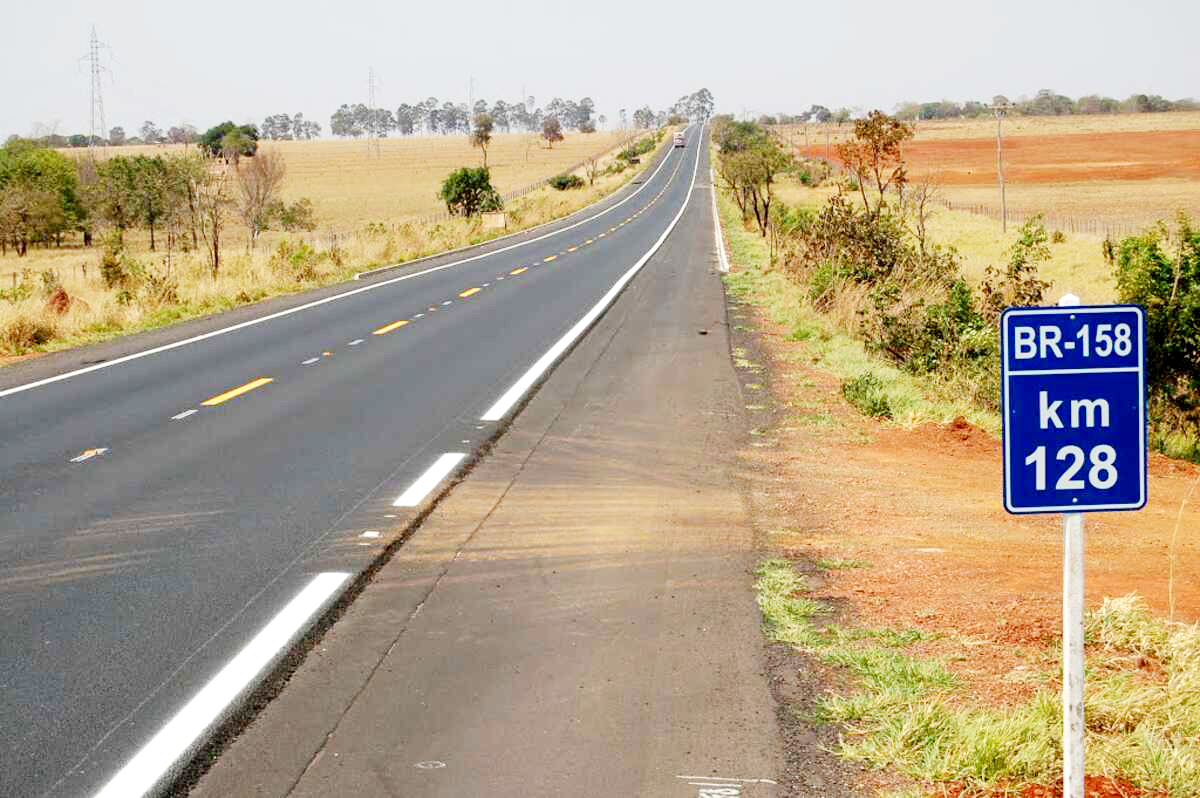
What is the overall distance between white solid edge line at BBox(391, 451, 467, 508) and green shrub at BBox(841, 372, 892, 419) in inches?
170

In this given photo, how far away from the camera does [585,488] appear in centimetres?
970

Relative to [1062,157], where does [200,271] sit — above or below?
below

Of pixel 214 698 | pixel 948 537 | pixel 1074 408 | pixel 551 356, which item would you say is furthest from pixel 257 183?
pixel 1074 408

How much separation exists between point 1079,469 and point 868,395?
9.55m

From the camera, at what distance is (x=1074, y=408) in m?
3.92

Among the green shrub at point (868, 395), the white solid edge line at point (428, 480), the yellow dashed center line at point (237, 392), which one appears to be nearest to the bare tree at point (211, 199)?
the yellow dashed center line at point (237, 392)

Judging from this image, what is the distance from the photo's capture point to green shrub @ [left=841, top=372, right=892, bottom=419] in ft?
42.5

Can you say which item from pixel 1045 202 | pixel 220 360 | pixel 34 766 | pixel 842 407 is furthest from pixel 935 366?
pixel 1045 202

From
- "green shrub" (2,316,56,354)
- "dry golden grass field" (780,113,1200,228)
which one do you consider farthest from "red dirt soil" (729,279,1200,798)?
"dry golden grass field" (780,113,1200,228)

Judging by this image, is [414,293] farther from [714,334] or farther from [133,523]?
[133,523]

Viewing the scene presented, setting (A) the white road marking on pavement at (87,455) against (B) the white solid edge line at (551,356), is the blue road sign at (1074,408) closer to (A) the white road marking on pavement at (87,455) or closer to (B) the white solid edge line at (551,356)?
(A) the white road marking on pavement at (87,455)

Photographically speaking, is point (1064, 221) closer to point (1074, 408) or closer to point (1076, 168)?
point (1076, 168)

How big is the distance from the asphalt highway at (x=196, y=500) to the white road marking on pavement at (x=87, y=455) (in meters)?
0.04

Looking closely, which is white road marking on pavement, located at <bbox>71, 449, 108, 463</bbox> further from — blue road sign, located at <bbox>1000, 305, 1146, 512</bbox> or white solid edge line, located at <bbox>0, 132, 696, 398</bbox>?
blue road sign, located at <bbox>1000, 305, 1146, 512</bbox>
